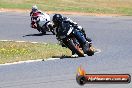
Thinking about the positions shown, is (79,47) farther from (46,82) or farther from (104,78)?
(104,78)

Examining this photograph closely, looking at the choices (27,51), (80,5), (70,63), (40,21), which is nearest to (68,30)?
(70,63)

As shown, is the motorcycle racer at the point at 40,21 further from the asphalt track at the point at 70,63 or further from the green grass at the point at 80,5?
the green grass at the point at 80,5

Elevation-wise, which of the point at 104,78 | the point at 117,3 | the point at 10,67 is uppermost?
the point at 104,78

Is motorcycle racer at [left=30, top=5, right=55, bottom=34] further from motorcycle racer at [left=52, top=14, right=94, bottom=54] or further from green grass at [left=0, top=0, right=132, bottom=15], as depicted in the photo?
green grass at [left=0, top=0, right=132, bottom=15]

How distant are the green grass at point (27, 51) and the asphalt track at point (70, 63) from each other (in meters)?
1.14

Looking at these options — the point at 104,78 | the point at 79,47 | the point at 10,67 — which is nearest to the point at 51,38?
the point at 79,47

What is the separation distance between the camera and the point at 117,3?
48.3 meters

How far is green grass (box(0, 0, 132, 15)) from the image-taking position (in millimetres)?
41094

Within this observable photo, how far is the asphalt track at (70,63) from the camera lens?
518 inches

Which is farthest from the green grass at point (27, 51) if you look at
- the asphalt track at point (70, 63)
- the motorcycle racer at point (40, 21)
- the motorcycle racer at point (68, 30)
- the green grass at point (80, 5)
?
the green grass at point (80, 5)

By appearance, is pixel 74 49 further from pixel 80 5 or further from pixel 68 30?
pixel 80 5

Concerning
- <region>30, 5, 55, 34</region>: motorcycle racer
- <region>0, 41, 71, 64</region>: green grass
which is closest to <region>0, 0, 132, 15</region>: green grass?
<region>30, 5, 55, 34</region>: motorcycle racer

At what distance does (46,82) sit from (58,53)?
6.19 m

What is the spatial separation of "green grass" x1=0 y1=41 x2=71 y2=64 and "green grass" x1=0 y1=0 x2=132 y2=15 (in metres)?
18.9
